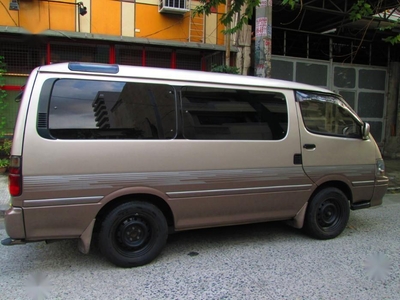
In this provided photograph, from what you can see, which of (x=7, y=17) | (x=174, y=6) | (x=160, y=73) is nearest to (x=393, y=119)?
(x=174, y=6)

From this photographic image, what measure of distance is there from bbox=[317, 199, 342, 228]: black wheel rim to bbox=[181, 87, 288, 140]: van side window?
1.23 m

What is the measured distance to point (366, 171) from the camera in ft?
16.0

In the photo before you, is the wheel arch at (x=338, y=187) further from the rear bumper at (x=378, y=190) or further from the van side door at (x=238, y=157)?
the rear bumper at (x=378, y=190)

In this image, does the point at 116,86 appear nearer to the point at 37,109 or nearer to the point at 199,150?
the point at 37,109

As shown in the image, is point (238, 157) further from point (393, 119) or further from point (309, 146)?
point (393, 119)

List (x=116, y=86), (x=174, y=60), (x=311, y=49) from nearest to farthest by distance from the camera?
(x=116, y=86)
(x=174, y=60)
(x=311, y=49)

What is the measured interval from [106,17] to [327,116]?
6.42m

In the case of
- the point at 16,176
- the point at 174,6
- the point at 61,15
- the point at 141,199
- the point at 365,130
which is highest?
the point at 174,6

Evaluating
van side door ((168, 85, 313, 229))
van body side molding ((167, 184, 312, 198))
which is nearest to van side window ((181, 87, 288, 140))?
van side door ((168, 85, 313, 229))

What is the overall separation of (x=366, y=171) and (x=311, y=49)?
288 inches

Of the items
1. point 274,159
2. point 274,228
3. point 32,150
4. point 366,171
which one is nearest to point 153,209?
point 32,150

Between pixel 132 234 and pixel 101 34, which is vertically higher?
pixel 101 34

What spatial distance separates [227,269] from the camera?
12.3ft

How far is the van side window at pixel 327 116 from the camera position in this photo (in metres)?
4.51
